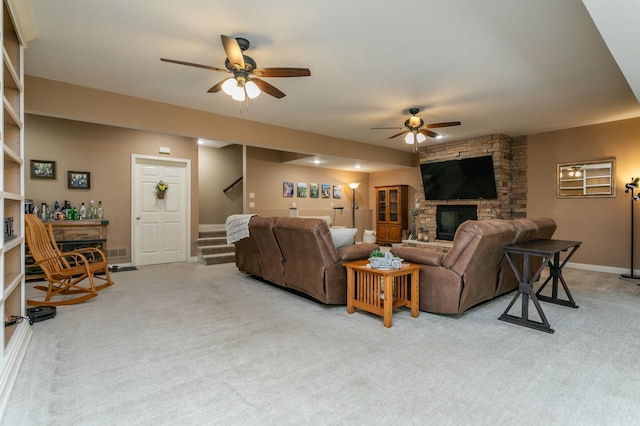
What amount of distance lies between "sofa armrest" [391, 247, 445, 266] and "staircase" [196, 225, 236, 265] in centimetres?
382

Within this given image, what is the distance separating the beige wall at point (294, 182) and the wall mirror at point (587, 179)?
5.07m

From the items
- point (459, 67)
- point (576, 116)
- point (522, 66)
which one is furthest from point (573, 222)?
point (459, 67)

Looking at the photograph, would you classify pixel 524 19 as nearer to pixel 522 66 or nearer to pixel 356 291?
pixel 522 66

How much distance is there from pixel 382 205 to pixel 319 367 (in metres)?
7.88

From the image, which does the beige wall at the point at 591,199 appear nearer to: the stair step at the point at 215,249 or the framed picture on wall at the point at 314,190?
the framed picture on wall at the point at 314,190

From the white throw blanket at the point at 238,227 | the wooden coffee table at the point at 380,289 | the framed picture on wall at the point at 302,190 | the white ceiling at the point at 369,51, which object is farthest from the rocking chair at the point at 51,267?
the framed picture on wall at the point at 302,190

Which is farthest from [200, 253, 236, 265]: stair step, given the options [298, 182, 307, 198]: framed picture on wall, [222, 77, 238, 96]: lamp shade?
[222, 77, 238, 96]: lamp shade

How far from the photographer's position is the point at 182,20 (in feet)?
8.75

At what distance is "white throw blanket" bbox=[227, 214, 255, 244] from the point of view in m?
4.50

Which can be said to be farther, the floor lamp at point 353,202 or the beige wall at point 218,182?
the floor lamp at point 353,202

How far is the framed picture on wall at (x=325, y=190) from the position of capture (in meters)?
9.31

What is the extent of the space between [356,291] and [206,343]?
153 centimetres

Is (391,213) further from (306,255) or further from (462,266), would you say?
(462,266)

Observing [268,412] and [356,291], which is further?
[356,291]
